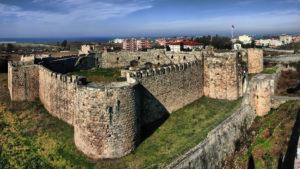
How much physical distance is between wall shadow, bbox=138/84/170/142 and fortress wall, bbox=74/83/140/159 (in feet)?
7.87

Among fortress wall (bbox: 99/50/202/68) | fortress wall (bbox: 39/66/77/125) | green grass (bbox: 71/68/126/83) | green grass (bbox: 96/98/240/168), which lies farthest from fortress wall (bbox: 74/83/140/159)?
fortress wall (bbox: 99/50/202/68)

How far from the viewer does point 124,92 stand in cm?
1925

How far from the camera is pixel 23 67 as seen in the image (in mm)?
29250

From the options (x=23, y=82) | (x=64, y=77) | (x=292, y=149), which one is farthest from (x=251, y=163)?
(x=23, y=82)

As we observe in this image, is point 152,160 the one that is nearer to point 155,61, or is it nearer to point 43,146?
point 43,146

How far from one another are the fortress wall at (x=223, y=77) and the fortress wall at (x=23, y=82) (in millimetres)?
11902

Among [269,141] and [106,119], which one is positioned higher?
[106,119]

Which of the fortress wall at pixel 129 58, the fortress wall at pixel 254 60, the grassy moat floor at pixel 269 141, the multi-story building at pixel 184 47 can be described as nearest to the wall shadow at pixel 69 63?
the fortress wall at pixel 129 58

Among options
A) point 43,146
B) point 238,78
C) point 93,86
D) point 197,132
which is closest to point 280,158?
point 197,132

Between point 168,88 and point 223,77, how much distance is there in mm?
4817

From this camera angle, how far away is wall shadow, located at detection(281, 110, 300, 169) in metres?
20.0

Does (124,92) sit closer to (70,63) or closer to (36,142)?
(36,142)

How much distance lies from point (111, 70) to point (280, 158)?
18.5 m

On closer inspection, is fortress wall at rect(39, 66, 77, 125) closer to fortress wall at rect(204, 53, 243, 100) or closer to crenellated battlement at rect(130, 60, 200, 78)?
crenellated battlement at rect(130, 60, 200, 78)
